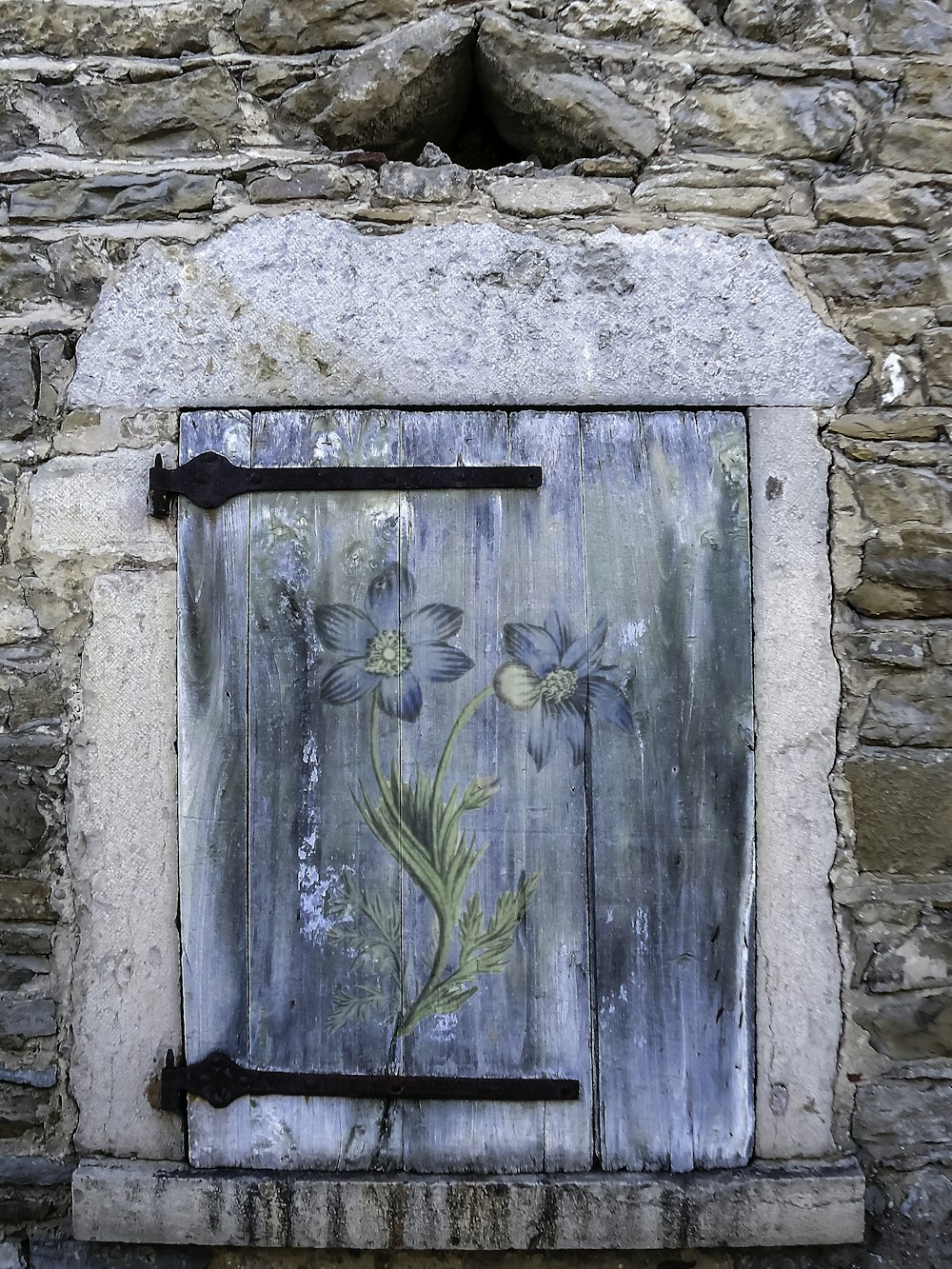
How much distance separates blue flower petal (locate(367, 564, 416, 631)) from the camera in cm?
159

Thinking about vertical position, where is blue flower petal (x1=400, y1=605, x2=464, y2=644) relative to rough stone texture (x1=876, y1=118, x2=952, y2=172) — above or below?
below

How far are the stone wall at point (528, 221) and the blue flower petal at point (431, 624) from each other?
53 centimetres

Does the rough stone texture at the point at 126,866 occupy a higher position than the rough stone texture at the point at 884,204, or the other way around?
the rough stone texture at the point at 884,204

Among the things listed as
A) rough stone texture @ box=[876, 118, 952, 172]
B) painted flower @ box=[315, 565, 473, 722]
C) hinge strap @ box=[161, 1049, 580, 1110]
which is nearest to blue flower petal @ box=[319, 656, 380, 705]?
painted flower @ box=[315, 565, 473, 722]

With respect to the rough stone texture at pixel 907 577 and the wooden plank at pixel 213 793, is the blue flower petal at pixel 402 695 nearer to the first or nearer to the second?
the wooden plank at pixel 213 793

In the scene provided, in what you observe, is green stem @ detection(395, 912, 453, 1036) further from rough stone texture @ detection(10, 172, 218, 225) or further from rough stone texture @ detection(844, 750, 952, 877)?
rough stone texture @ detection(10, 172, 218, 225)

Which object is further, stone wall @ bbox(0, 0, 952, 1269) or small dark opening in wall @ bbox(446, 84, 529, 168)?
small dark opening in wall @ bbox(446, 84, 529, 168)

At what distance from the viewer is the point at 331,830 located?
1.58 meters

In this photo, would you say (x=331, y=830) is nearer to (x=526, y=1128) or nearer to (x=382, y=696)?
(x=382, y=696)

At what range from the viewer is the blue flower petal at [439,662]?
1585 mm

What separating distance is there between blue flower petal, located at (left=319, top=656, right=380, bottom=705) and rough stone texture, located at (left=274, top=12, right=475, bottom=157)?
104cm

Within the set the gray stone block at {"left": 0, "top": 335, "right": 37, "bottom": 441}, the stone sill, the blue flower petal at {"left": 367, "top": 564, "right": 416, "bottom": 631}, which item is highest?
the gray stone block at {"left": 0, "top": 335, "right": 37, "bottom": 441}

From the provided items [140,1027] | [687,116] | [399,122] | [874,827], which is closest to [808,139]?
[687,116]

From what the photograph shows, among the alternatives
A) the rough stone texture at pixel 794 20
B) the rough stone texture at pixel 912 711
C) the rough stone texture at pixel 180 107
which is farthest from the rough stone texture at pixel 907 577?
the rough stone texture at pixel 180 107
